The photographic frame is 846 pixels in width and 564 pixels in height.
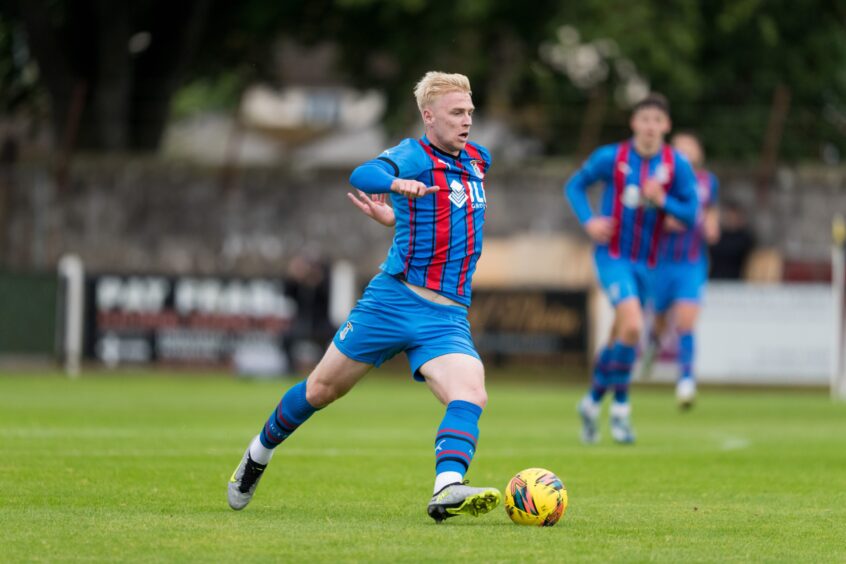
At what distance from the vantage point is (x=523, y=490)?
7.67 m

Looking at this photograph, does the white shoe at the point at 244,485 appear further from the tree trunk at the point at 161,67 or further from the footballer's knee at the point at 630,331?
the tree trunk at the point at 161,67

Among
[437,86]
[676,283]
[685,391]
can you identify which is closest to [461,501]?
[437,86]

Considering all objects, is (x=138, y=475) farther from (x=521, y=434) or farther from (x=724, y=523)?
(x=521, y=434)

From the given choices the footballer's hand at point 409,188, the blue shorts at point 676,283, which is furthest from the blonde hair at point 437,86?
the blue shorts at point 676,283

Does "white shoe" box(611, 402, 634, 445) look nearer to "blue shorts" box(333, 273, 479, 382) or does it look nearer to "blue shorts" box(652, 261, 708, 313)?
"blue shorts" box(652, 261, 708, 313)

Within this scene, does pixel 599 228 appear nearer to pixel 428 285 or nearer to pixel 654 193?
pixel 654 193

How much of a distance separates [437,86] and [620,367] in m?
5.57

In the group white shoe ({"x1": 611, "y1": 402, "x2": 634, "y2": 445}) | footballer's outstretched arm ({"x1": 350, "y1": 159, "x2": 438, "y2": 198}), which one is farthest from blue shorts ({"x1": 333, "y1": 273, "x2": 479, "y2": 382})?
white shoe ({"x1": 611, "y1": 402, "x2": 634, "y2": 445})

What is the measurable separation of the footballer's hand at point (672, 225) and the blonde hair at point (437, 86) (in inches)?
224

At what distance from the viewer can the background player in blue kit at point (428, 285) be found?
7840 millimetres

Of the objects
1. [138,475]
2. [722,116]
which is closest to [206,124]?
[722,116]

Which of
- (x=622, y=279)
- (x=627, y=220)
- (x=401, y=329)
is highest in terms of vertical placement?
(x=627, y=220)

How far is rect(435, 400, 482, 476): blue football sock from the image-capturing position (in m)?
7.54

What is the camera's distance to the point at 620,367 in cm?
1306
